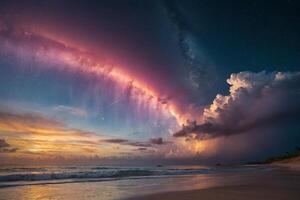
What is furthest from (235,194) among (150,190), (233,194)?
(150,190)

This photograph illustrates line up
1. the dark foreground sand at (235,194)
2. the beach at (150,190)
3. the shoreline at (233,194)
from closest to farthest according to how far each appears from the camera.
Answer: the dark foreground sand at (235,194)
the shoreline at (233,194)
the beach at (150,190)

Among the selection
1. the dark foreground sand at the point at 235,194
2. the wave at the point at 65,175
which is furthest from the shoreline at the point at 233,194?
the wave at the point at 65,175

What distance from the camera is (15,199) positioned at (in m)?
15.9

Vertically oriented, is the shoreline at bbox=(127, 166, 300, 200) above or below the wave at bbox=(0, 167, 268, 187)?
below

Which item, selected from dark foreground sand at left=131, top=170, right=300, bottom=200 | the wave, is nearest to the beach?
dark foreground sand at left=131, top=170, right=300, bottom=200

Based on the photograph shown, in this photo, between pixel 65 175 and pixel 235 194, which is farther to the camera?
pixel 65 175

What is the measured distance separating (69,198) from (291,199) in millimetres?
9845

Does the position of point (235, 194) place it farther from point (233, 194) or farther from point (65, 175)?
point (65, 175)

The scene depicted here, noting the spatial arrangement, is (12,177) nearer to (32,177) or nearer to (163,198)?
(32,177)

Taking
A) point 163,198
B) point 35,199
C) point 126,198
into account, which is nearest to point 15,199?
point 35,199

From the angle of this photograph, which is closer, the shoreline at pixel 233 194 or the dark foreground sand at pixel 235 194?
the dark foreground sand at pixel 235 194

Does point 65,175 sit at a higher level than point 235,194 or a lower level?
higher

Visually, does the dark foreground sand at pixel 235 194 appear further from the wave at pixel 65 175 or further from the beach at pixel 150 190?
the wave at pixel 65 175

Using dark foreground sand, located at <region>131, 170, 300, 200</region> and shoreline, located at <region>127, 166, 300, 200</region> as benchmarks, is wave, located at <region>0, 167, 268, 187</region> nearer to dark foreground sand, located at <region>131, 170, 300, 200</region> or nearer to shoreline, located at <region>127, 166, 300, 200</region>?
shoreline, located at <region>127, 166, 300, 200</region>
